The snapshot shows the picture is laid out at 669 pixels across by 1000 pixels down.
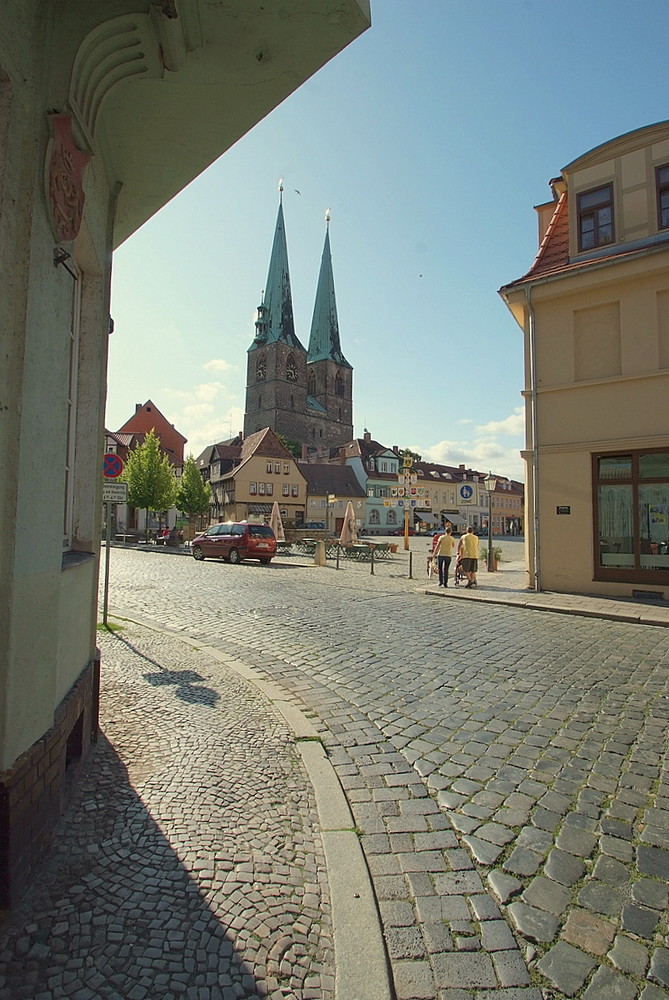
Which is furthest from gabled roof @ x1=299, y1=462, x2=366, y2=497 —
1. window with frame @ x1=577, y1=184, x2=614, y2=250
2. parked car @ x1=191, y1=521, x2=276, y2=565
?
window with frame @ x1=577, y1=184, x2=614, y2=250

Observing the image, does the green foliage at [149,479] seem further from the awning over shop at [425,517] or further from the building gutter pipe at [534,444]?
the awning over shop at [425,517]

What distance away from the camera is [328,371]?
342 ft

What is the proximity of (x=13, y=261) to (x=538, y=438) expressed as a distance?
1271cm

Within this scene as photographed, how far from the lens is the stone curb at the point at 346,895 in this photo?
6.24 ft

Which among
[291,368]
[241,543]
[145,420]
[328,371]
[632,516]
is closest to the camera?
[632,516]

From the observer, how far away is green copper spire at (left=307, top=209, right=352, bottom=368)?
4065 inches

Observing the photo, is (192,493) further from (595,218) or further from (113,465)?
(595,218)

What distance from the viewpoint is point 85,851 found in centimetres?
260

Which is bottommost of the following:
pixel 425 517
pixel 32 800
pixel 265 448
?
pixel 32 800

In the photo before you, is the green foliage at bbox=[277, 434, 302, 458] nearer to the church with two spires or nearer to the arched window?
the church with two spires

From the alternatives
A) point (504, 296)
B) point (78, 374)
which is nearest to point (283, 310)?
point (504, 296)

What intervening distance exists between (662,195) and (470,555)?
9537 mm

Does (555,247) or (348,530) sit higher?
(555,247)

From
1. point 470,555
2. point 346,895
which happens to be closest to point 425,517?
point 470,555
